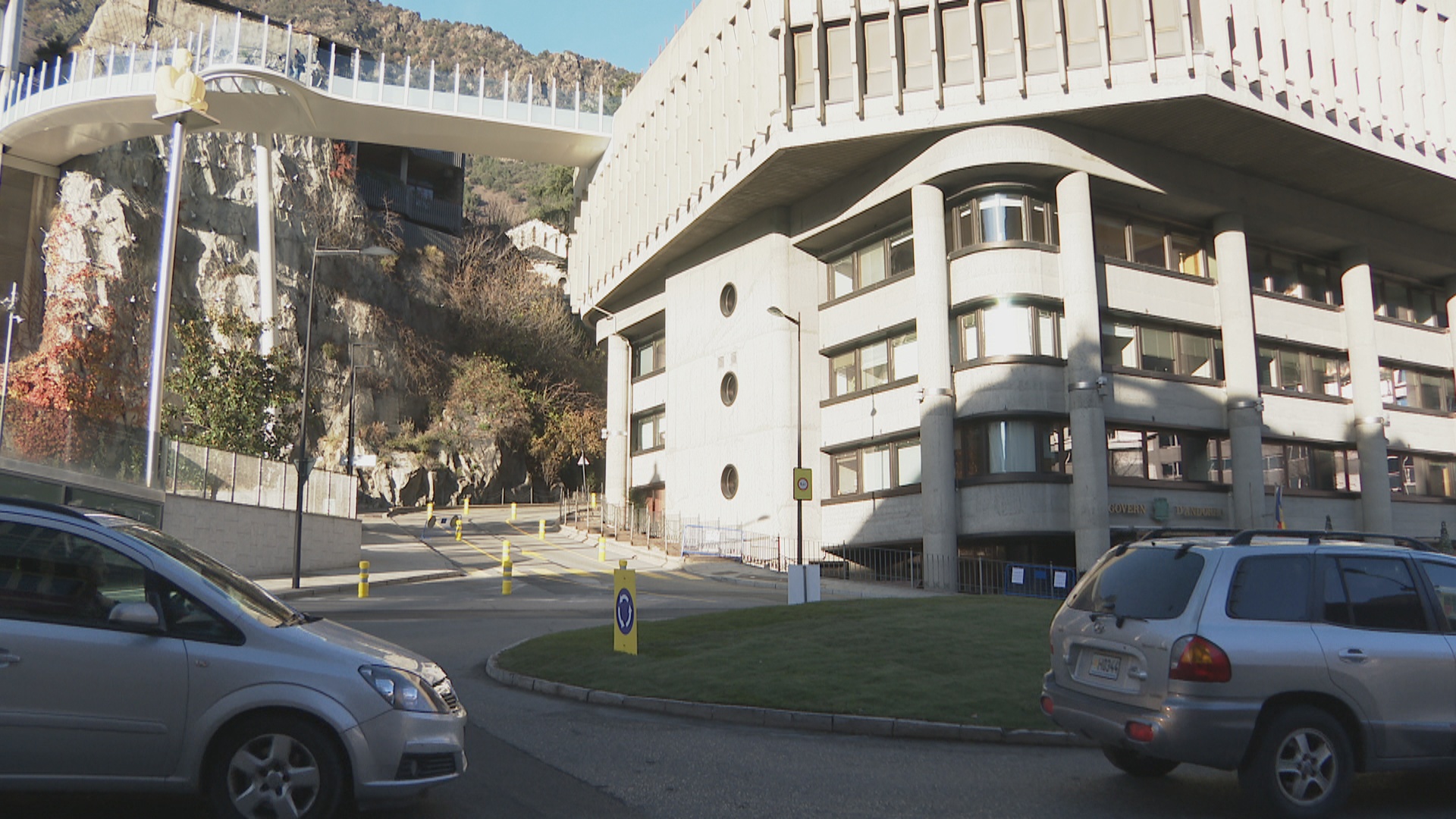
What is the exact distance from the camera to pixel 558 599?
24.4 meters

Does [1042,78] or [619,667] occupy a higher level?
[1042,78]

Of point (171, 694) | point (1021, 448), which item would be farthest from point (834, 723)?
point (1021, 448)

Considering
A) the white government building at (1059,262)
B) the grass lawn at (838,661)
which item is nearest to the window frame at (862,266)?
the white government building at (1059,262)

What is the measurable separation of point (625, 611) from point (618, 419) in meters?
37.8

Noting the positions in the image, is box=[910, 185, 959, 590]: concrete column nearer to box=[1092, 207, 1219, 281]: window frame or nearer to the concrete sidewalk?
box=[1092, 207, 1219, 281]: window frame

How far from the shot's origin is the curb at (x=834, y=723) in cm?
886

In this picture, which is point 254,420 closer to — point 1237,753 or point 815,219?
point 815,219

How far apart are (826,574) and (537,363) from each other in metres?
37.1

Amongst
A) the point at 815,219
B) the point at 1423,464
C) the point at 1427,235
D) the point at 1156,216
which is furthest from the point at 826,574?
the point at 1427,235

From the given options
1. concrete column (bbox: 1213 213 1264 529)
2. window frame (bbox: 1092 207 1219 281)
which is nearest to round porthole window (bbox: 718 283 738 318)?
window frame (bbox: 1092 207 1219 281)

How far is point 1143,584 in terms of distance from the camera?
22.0ft

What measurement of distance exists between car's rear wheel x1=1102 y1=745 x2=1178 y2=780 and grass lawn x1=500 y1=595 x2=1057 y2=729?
1.61 metres

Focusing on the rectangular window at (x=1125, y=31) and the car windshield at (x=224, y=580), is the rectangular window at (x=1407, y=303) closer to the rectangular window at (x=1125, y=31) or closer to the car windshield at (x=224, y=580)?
the rectangular window at (x=1125, y=31)

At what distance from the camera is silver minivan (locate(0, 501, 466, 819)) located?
16.4 feet
